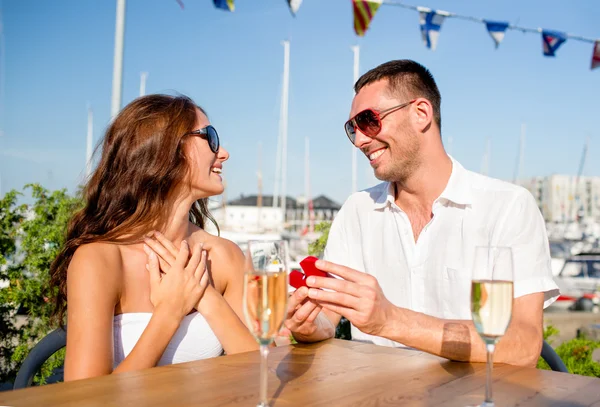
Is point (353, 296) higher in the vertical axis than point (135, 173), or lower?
lower

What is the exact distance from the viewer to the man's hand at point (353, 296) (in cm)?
185

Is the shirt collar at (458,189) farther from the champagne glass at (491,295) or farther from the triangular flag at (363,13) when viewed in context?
the triangular flag at (363,13)

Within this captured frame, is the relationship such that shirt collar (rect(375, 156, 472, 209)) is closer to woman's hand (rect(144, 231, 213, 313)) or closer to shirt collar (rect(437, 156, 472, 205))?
shirt collar (rect(437, 156, 472, 205))

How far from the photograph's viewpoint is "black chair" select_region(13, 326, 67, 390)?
88.5 inches

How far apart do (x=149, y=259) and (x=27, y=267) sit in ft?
6.82

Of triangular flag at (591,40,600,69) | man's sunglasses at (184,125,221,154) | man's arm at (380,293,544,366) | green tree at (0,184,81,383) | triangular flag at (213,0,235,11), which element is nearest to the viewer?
man's arm at (380,293,544,366)

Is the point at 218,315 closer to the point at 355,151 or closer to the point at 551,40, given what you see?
the point at 551,40

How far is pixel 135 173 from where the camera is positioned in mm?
2703

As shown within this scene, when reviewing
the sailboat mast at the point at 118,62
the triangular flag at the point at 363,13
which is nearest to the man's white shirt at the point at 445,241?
the sailboat mast at the point at 118,62

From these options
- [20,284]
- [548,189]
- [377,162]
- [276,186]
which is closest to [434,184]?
[377,162]

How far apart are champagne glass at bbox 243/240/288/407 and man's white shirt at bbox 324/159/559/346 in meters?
1.45

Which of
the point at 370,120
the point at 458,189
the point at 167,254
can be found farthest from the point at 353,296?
the point at 370,120

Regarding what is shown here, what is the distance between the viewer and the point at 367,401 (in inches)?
58.9

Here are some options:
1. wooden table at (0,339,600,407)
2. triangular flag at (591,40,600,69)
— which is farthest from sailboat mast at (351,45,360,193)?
wooden table at (0,339,600,407)
